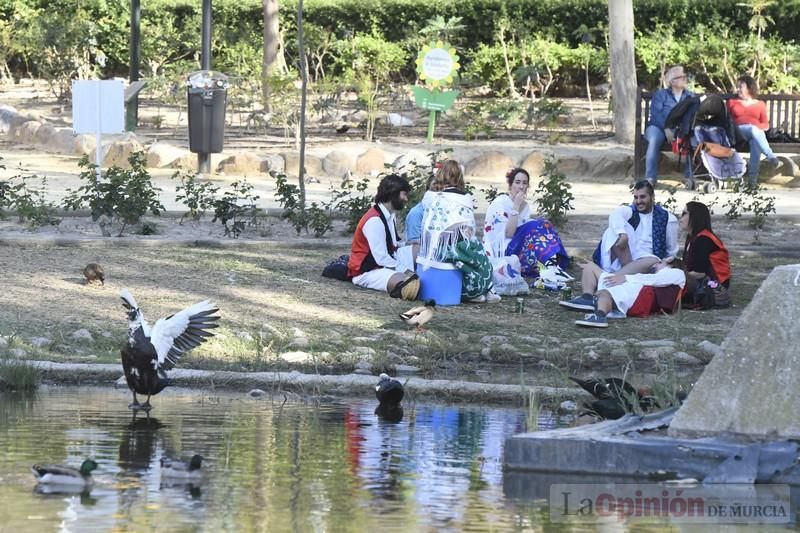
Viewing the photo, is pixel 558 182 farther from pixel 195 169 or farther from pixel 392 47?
pixel 392 47

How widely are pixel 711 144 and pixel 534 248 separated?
Answer: 630cm

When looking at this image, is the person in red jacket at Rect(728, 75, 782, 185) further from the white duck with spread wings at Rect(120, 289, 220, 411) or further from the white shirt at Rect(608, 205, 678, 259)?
the white duck with spread wings at Rect(120, 289, 220, 411)

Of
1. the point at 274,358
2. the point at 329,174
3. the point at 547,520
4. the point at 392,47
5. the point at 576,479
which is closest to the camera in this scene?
the point at 547,520

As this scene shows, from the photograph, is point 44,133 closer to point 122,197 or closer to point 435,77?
point 435,77

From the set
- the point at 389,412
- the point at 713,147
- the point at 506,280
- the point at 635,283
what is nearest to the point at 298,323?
the point at 506,280

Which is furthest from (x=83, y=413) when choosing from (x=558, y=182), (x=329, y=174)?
(x=329, y=174)

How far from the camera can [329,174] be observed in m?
19.4

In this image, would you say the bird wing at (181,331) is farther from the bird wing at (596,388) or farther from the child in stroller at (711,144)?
the child in stroller at (711,144)

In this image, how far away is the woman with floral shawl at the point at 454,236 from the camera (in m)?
11.4

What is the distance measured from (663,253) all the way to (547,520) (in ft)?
19.2

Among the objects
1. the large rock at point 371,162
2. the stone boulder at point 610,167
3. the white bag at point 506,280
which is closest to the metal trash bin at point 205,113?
the large rock at point 371,162

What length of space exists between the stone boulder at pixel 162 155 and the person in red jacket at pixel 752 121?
258 inches

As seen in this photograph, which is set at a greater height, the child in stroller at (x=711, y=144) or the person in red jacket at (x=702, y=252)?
the child in stroller at (x=711, y=144)

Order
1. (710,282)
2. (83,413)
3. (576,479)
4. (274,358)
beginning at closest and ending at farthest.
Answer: (576,479) < (83,413) < (274,358) < (710,282)
